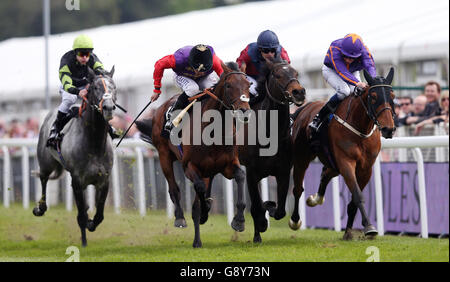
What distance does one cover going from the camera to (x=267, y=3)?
22.3 meters

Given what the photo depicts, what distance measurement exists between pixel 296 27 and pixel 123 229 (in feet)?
23.4

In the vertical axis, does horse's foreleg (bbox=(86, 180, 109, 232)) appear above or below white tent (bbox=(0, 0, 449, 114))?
below

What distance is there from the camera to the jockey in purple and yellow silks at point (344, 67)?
360 inches

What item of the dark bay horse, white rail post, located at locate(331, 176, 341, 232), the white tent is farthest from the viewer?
the white tent

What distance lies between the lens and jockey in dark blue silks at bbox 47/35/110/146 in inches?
398

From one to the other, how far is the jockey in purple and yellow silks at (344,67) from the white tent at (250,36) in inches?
112

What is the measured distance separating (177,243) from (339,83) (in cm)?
258

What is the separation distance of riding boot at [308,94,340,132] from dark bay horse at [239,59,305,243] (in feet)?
1.08

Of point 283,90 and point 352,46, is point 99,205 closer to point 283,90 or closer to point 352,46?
point 283,90

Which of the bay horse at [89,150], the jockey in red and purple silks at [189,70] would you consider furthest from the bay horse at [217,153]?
the bay horse at [89,150]

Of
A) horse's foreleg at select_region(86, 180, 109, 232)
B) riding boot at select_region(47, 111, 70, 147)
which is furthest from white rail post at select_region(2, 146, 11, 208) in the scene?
horse's foreleg at select_region(86, 180, 109, 232)

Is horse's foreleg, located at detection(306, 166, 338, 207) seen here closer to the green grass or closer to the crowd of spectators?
the green grass

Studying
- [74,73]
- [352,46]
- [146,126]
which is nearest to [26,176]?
[146,126]
